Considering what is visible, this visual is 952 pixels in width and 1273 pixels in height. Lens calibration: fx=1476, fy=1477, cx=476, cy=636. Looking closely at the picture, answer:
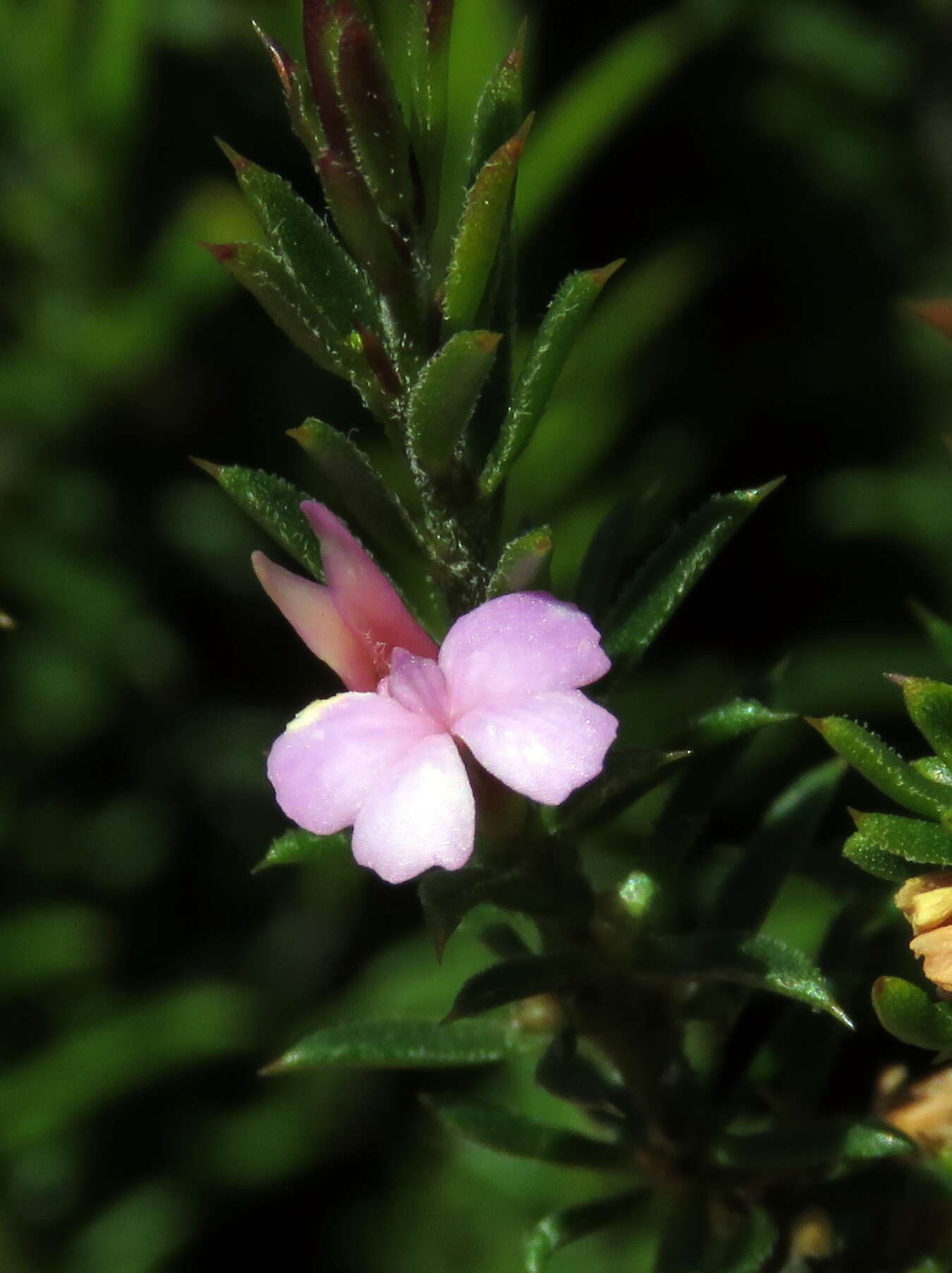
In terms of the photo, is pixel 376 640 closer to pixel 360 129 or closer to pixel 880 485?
pixel 360 129

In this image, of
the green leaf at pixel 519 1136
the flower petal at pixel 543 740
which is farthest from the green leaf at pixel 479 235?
the green leaf at pixel 519 1136

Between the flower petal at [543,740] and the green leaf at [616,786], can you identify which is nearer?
the flower petal at [543,740]

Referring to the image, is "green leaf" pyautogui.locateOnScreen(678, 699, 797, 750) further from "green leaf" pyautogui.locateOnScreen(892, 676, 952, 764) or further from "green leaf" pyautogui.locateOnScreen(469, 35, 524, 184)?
"green leaf" pyautogui.locateOnScreen(469, 35, 524, 184)

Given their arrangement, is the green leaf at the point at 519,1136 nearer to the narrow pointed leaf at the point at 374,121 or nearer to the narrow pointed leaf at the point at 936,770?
the narrow pointed leaf at the point at 936,770

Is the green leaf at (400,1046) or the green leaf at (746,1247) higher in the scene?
the green leaf at (400,1046)

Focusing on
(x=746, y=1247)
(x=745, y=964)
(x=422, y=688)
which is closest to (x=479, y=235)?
(x=422, y=688)

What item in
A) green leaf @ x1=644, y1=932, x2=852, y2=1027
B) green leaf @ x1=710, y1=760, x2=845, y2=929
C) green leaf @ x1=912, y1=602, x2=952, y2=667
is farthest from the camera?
green leaf @ x1=710, y1=760, x2=845, y2=929

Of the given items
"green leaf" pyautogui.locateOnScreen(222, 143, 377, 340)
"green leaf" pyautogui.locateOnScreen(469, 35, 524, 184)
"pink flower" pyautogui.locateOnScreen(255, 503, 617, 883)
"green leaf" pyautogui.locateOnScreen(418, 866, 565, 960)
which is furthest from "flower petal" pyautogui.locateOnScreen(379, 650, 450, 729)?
"green leaf" pyautogui.locateOnScreen(469, 35, 524, 184)
